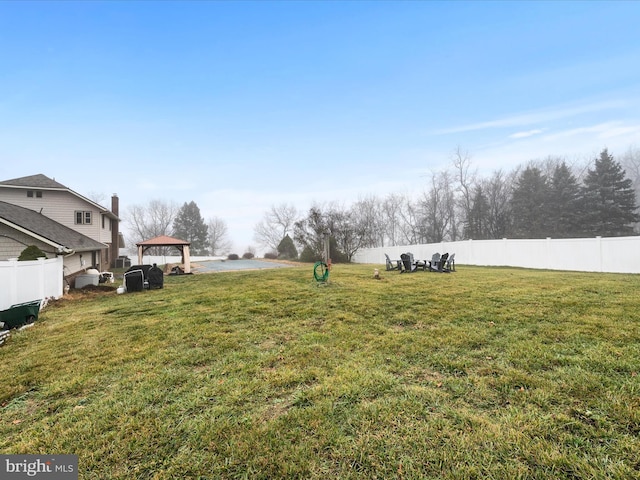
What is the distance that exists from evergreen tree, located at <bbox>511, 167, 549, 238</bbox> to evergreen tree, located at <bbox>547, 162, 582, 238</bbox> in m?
0.47

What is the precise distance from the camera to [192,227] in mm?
47281

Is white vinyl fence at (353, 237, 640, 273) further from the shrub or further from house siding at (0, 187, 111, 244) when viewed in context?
house siding at (0, 187, 111, 244)

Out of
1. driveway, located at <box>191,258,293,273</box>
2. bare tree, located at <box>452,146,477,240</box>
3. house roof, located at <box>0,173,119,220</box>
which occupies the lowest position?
driveway, located at <box>191,258,293,273</box>

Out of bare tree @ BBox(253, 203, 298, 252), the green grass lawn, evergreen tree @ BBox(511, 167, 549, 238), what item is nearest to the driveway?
the green grass lawn

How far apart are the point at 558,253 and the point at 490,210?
63.7 feet

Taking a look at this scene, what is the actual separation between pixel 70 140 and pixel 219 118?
29.3ft

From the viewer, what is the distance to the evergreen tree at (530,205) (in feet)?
89.1

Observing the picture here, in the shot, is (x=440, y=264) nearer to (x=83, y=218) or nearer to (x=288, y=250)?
(x=83, y=218)

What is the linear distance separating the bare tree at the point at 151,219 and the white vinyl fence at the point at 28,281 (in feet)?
129

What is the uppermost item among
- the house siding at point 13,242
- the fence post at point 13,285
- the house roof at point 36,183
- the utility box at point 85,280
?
the house roof at point 36,183

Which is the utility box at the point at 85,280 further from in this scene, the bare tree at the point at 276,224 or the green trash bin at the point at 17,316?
the bare tree at the point at 276,224

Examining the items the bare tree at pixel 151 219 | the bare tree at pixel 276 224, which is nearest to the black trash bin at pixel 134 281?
the bare tree at pixel 276 224

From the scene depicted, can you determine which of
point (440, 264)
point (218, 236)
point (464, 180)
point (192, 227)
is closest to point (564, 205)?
point (464, 180)

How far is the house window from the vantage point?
53.5 ft
